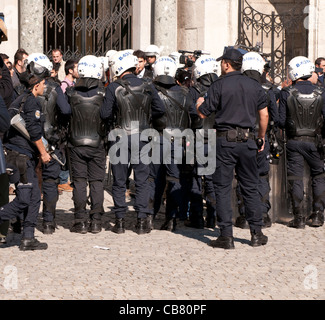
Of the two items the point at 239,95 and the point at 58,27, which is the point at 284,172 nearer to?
the point at 239,95

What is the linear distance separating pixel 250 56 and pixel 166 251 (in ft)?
7.59

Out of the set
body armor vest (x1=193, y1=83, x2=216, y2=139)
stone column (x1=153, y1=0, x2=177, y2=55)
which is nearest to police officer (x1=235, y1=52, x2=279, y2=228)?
body armor vest (x1=193, y1=83, x2=216, y2=139)

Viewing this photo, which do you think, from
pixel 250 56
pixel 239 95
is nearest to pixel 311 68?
pixel 250 56

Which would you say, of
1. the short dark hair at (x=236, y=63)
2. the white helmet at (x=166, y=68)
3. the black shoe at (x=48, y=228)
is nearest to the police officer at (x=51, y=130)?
the black shoe at (x=48, y=228)

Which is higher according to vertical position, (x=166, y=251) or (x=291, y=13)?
(x=291, y=13)

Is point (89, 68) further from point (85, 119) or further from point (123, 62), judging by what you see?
point (85, 119)

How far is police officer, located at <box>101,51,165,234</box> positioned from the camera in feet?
30.6

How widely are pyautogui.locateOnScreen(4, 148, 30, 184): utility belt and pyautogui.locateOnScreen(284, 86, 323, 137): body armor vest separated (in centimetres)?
311

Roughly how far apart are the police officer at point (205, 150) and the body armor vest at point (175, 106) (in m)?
0.13

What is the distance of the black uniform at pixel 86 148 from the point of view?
9.40 metres

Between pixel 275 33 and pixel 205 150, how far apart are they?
336 inches

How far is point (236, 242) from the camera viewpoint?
897 centimetres

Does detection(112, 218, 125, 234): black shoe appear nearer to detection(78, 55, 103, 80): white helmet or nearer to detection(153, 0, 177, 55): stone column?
detection(78, 55, 103, 80): white helmet

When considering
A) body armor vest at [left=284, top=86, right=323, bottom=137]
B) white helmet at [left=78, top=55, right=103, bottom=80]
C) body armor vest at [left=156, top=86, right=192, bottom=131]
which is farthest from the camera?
body armor vest at [left=284, top=86, right=323, bottom=137]
